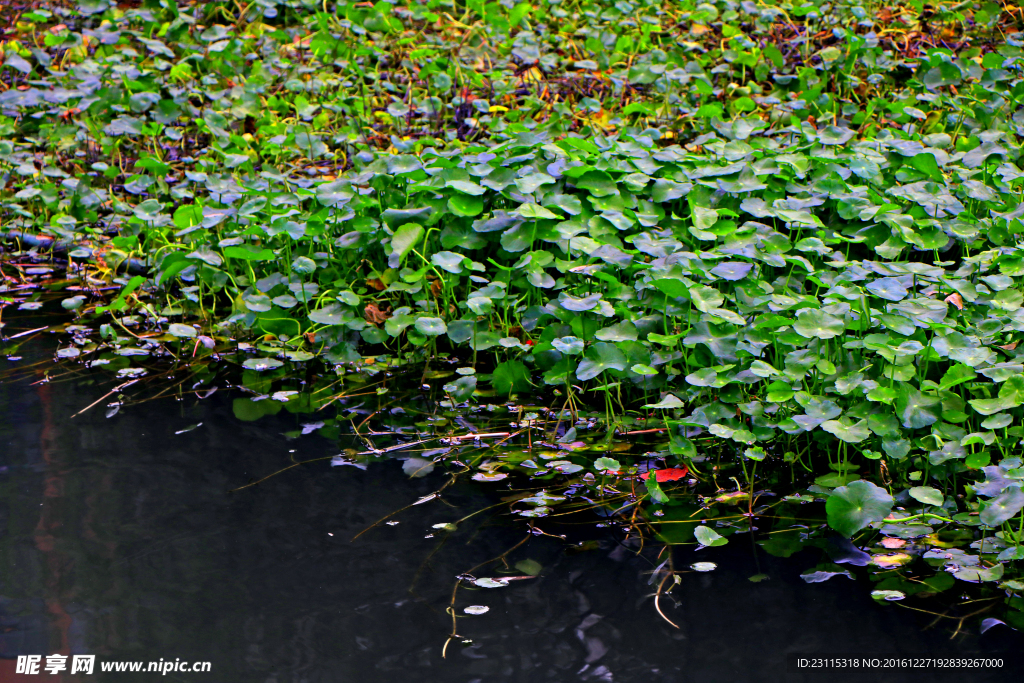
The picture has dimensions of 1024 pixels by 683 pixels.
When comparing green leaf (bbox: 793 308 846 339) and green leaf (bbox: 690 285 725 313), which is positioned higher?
green leaf (bbox: 793 308 846 339)

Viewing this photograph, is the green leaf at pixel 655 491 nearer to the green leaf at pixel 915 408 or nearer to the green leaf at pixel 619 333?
the green leaf at pixel 619 333

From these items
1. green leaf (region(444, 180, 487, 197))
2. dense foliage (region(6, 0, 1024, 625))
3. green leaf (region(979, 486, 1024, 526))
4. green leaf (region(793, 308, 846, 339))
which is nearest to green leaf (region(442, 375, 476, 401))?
dense foliage (region(6, 0, 1024, 625))

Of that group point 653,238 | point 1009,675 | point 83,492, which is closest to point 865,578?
point 1009,675

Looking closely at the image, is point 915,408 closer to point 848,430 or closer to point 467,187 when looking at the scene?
point 848,430

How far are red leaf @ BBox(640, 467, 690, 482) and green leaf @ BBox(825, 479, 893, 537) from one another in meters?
0.38

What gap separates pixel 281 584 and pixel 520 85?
11.1 ft

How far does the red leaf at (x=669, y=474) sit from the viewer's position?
206 cm

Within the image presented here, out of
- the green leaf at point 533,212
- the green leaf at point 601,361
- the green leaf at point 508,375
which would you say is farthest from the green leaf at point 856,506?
the green leaf at point 533,212

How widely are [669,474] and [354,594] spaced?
80cm

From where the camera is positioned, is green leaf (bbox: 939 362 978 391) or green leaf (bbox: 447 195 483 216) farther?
green leaf (bbox: 447 195 483 216)

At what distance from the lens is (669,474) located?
6.81 feet

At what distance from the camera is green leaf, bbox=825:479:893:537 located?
1751mm

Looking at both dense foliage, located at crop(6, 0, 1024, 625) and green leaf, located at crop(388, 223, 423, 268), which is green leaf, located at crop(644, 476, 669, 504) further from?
green leaf, located at crop(388, 223, 423, 268)

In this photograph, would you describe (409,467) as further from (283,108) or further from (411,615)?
(283,108)
